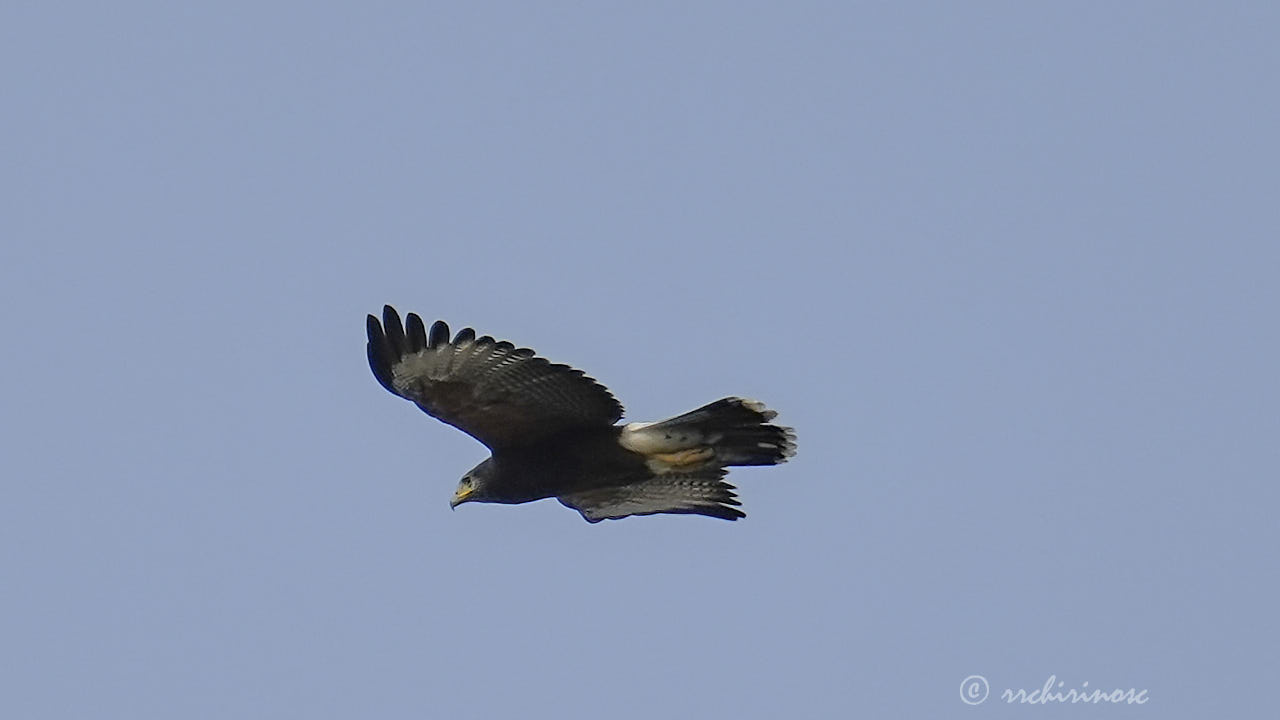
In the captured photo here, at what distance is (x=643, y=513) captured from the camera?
18234mm

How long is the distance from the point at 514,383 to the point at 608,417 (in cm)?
66

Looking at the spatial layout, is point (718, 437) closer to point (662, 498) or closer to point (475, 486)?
point (662, 498)

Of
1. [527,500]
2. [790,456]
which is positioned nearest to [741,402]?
[790,456]

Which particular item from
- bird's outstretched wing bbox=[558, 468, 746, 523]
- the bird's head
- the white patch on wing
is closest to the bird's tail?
the white patch on wing

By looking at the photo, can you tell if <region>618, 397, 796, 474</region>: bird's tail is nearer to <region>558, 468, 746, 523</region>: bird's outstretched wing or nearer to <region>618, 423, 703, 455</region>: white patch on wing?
<region>618, 423, 703, 455</region>: white patch on wing

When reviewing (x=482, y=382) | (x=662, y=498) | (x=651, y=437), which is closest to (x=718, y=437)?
(x=651, y=437)

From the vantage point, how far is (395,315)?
17.2 m

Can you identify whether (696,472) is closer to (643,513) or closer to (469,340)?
(643,513)

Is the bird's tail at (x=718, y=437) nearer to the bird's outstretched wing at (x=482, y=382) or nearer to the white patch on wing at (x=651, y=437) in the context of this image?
the white patch on wing at (x=651, y=437)

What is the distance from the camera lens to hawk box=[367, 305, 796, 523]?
679 inches

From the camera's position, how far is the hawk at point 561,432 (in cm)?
1723

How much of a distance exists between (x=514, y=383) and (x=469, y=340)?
0.44 meters

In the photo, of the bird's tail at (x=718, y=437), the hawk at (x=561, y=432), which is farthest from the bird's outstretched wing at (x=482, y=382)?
the bird's tail at (x=718, y=437)

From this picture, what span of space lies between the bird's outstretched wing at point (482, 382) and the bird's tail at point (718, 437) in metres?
0.32
